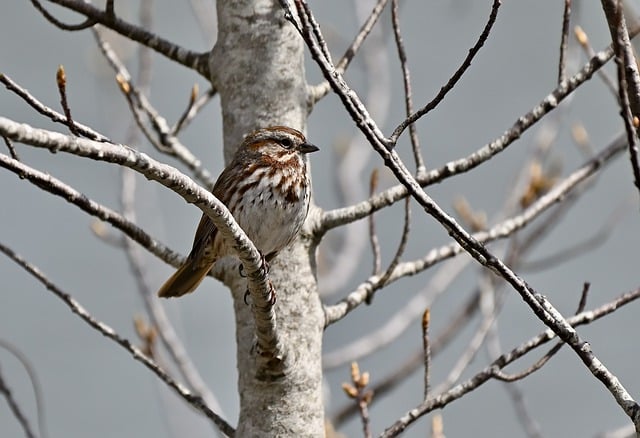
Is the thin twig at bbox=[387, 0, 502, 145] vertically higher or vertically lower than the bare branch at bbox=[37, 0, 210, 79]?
lower

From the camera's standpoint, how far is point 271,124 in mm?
4105

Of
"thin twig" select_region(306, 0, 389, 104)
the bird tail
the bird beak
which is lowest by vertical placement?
the bird tail

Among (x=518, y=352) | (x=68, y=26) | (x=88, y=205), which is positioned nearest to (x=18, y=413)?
(x=88, y=205)

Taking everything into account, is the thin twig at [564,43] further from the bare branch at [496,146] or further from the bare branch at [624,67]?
the bare branch at [624,67]

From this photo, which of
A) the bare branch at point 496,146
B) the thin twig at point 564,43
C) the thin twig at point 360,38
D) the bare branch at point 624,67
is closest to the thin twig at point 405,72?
the bare branch at point 496,146

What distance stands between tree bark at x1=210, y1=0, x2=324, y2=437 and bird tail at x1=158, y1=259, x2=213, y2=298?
46 centimetres

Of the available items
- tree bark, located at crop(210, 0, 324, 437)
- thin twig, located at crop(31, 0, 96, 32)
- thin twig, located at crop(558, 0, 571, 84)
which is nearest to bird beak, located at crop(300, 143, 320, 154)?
tree bark, located at crop(210, 0, 324, 437)

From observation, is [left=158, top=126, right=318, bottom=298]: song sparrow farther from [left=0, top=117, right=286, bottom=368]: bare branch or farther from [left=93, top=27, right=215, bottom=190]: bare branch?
[left=0, top=117, right=286, bottom=368]: bare branch

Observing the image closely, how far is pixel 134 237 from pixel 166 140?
691 mm

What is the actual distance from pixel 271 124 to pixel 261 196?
0.51 m

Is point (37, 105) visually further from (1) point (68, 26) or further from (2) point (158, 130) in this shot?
(2) point (158, 130)

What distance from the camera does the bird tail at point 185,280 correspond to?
15.3 feet

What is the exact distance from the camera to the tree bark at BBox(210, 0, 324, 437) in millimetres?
3789

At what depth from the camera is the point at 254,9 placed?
4.17m
